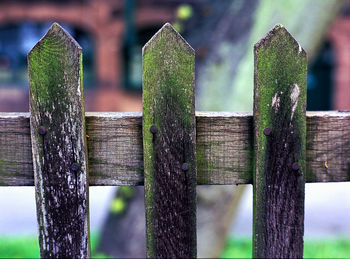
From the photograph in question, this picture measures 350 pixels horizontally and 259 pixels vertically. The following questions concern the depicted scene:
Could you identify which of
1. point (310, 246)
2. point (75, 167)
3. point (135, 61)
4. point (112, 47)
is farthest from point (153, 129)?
point (135, 61)

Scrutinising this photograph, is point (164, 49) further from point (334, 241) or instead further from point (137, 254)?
point (334, 241)

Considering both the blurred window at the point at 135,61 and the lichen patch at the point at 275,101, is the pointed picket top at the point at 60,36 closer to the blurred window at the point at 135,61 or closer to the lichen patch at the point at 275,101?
the lichen patch at the point at 275,101

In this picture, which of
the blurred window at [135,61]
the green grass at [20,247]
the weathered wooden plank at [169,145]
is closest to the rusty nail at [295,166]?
the weathered wooden plank at [169,145]

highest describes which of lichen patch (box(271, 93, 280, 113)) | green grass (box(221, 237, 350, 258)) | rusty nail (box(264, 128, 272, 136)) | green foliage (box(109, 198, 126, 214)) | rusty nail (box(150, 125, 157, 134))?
lichen patch (box(271, 93, 280, 113))

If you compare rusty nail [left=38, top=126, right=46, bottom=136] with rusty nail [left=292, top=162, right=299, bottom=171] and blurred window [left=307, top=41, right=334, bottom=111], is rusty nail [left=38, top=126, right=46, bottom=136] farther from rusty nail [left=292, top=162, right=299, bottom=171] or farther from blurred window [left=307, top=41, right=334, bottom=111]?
blurred window [left=307, top=41, right=334, bottom=111]

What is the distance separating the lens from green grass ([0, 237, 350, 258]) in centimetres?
371

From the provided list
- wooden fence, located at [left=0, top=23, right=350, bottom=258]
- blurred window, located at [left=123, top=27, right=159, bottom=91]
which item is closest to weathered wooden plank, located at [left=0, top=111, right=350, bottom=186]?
wooden fence, located at [left=0, top=23, right=350, bottom=258]

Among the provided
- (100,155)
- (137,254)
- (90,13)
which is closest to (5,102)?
(90,13)

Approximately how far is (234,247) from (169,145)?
10.0ft

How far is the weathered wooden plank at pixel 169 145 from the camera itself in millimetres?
1393

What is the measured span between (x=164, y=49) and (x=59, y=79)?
331 mm

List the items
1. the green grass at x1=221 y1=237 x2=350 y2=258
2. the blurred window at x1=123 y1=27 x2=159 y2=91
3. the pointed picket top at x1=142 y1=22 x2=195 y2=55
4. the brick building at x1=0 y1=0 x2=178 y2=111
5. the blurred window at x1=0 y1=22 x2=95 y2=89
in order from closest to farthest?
the pointed picket top at x1=142 y1=22 x2=195 y2=55
the green grass at x1=221 y1=237 x2=350 y2=258
the brick building at x1=0 y1=0 x2=178 y2=111
the blurred window at x1=0 y1=22 x2=95 y2=89
the blurred window at x1=123 y1=27 x2=159 y2=91

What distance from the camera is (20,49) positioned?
12648 mm

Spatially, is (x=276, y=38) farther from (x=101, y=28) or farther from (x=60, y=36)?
(x=101, y=28)
